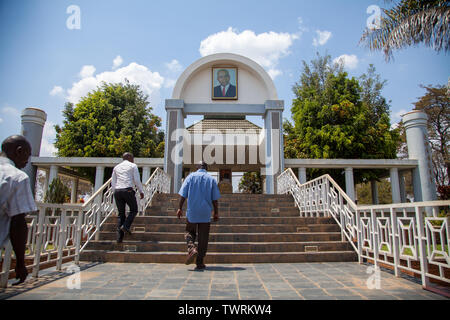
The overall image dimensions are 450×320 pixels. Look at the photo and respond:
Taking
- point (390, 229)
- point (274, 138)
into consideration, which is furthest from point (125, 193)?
point (274, 138)

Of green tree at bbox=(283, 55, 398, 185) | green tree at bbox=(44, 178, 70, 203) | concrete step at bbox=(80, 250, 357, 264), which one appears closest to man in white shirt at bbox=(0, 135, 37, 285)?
concrete step at bbox=(80, 250, 357, 264)

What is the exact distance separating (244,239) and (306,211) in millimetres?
2669

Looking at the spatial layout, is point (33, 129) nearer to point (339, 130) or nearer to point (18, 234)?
point (18, 234)

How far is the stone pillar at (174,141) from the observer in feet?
43.8

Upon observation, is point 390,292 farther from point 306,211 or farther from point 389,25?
point 389,25

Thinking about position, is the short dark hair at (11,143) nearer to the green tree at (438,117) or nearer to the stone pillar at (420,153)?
the stone pillar at (420,153)

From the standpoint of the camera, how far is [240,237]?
19.4 feet

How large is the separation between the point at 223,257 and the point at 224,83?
1102 cm

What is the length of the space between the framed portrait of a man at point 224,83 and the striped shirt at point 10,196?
1234 centimetres

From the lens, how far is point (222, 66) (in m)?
14.7

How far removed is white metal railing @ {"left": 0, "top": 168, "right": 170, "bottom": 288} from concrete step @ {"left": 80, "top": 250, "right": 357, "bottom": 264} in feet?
1.54
